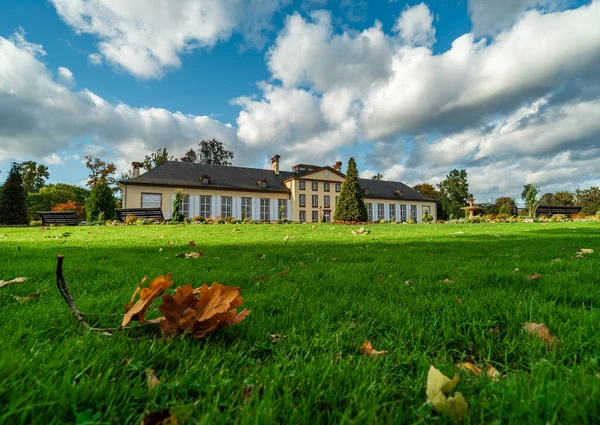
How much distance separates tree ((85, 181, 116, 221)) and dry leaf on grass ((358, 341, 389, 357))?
23560 millimetres

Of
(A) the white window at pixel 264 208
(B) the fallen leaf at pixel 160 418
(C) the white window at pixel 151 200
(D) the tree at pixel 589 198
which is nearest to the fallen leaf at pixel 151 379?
(B) the fallen leaf at pixel 160 418

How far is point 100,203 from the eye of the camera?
20531mm

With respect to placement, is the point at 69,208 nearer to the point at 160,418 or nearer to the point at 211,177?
the point at 211,177

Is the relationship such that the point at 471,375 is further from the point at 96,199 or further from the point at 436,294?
the point at 96,199

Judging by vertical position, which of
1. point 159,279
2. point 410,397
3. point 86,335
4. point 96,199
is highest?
point 96,199

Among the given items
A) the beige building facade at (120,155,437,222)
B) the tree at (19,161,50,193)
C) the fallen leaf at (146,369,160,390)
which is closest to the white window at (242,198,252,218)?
the beige building facade at (120,155,437,222)

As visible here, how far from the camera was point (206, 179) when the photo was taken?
2844 cm

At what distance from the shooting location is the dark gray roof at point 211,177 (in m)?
27.0

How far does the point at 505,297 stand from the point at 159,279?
1885 millimetres

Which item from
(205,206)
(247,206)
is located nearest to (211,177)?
(205,206)

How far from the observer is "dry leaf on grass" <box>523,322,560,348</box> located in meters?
1.13

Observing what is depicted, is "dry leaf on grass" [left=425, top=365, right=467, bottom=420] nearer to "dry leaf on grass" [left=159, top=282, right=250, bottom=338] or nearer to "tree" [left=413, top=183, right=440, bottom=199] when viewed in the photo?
"dry leaf on grass" [left=159, top=282, right=250, bottom=338]

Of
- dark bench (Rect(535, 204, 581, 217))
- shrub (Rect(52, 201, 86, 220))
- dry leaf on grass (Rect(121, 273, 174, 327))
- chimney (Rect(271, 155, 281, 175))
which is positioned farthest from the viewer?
chimney (Rect(271, 155, 281, 175))

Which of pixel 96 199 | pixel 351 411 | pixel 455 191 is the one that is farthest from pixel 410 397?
pixel 455 191
